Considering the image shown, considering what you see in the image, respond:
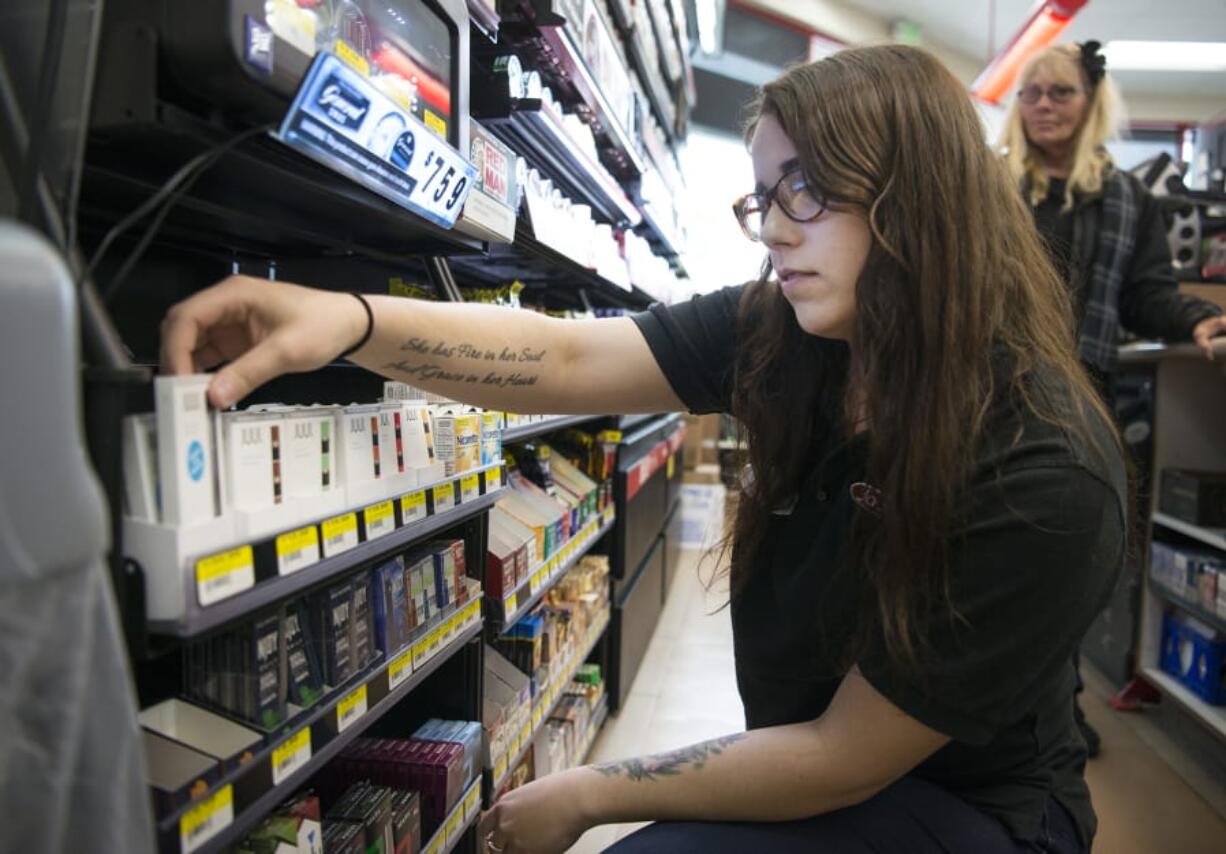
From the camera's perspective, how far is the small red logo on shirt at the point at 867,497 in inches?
43.7

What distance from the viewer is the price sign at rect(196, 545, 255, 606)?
0.70 meters

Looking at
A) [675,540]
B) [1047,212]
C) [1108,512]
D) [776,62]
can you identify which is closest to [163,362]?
[1108,512]

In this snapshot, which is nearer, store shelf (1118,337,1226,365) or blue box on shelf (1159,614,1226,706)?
store shelf (1118,337,1226,365)

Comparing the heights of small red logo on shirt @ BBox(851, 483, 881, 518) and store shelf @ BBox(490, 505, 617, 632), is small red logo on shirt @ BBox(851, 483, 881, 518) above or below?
above

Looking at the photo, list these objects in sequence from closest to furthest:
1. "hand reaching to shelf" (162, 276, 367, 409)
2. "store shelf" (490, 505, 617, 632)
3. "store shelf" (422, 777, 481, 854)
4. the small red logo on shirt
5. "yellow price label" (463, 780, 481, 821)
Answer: "hand reaching to shelf" (162, 276, 367, 409) → the small red logo on shirt → "store shelf" (422, 777, 481, 854) → "yellow price label" (463, 780, 481, 821) → "store shelf" (490, 505, 617, 632)

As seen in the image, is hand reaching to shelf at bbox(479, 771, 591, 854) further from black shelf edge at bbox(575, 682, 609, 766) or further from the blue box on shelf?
the blue box on shelf

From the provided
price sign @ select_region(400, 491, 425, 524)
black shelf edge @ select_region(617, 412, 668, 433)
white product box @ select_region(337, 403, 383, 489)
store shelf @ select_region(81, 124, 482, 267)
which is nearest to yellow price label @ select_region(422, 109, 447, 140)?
store shelf @ select_region(81, 124, 482, 267)

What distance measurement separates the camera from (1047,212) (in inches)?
100

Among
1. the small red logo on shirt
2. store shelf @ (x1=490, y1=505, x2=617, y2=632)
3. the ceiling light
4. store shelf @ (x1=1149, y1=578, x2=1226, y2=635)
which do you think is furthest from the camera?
the ceiling light

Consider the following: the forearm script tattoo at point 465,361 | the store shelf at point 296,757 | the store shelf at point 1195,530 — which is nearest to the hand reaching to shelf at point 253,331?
the forearm script tattoo at point 465,361

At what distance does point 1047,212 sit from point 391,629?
243 cm

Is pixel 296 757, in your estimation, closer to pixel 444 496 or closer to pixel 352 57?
pixel 444 496

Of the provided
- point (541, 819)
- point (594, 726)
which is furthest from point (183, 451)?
point (594, 726)

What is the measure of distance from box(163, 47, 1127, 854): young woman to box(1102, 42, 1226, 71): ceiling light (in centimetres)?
687
